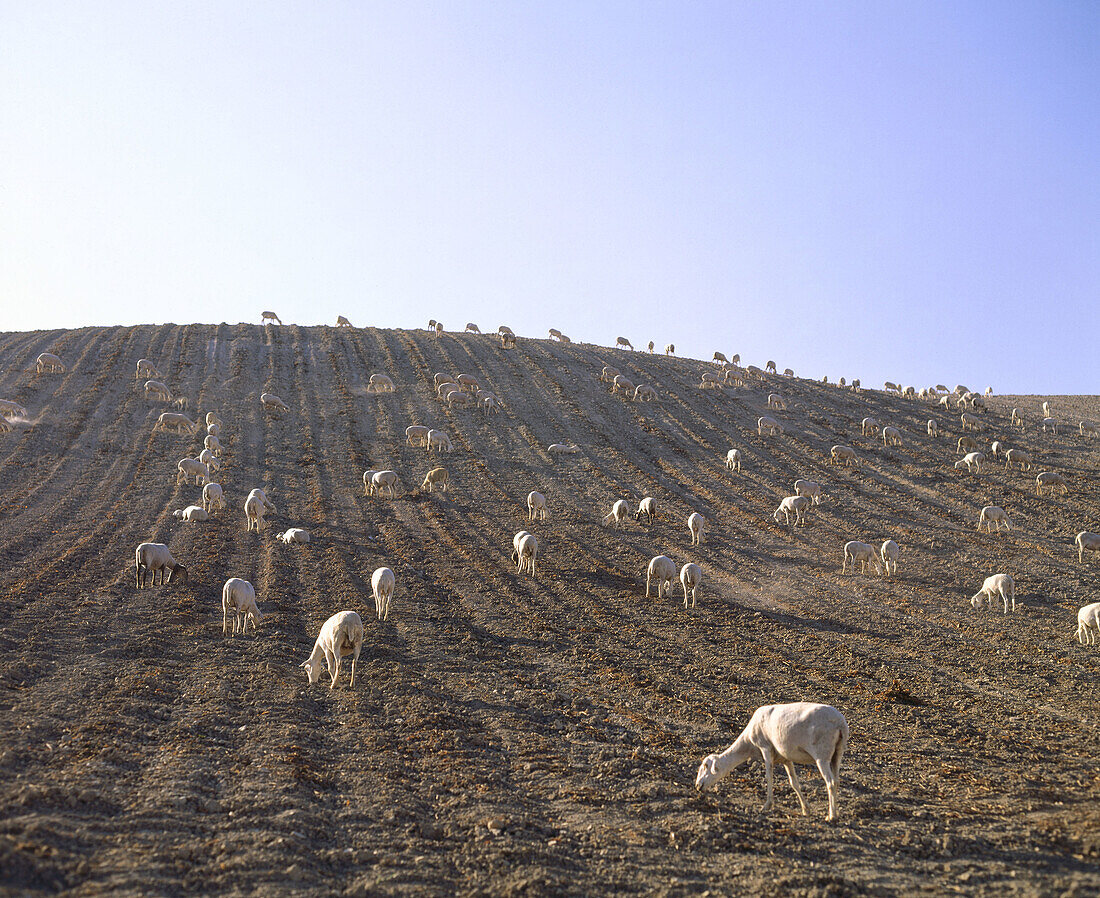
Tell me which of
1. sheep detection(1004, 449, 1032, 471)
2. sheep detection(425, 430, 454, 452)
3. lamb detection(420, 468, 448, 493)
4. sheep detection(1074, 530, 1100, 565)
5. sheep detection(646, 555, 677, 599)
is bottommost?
sheep detection(646, 555, 677, 599)

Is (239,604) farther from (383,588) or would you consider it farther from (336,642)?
(336,642)

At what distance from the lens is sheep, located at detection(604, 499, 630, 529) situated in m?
28.6

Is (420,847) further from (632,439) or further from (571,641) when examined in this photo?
(632,439)

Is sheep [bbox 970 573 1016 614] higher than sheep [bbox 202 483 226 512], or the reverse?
sheep [bbox 970 573 1016 614]

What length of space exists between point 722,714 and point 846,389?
152 feet

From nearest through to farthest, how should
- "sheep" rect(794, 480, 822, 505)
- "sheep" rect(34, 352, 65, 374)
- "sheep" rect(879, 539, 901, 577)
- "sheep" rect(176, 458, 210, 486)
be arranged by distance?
"sheep" rect(879, 539, 901, 577) → "sheep" rect(176, 458, 210, 486) → "sheep" rect(794, 480, 822, 505) → "sheep" rect(34, 352, 65, 374)

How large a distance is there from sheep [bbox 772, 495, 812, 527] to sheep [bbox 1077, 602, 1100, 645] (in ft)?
39.6

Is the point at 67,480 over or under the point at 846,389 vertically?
under

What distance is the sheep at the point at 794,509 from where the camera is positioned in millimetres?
29281

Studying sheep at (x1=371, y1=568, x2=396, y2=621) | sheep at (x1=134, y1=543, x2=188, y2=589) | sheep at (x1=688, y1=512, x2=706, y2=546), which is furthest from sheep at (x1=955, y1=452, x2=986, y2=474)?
sheep at (x1=134, y1=543, x2=188, y2=589)

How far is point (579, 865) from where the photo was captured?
7.98 meters

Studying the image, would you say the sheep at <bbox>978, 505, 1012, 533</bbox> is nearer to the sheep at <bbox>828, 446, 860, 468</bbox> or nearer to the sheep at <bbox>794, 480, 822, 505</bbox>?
the sheep at <bbox>794, 480, 822, 505</bbox>

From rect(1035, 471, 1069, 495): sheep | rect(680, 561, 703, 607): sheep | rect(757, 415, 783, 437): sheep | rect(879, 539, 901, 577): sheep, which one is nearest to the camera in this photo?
rect(680, 561, 703, 607): sheep

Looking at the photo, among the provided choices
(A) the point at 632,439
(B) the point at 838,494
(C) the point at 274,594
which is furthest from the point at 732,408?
(C) the point at 274,594
